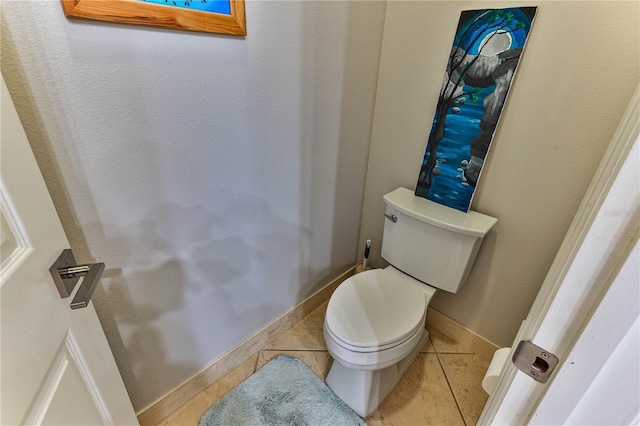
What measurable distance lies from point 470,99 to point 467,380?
4.18ft

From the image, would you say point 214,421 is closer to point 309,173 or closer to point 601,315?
point 309,173

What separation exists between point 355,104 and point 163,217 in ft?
3.14

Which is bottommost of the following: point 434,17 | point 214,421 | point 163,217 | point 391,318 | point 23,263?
point 214,421

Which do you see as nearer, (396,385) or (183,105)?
(183,105)

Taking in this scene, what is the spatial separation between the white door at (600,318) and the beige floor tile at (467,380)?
1.07 m

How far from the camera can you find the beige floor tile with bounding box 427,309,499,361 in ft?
5.02

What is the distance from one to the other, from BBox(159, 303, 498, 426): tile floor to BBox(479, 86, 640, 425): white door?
1.02 metres

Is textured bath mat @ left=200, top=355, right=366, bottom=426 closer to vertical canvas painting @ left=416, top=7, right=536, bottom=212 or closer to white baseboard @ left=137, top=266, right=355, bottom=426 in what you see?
white baseboard @ left=137, top=266, right=355, bottom=426

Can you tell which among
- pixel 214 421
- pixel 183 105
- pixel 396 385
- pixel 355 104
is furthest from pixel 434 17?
pixel 214 421

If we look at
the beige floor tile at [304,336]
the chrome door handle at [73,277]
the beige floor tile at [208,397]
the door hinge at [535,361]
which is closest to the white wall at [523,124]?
the beige floor tile at [304,336]

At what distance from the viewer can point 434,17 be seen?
1.24 meters

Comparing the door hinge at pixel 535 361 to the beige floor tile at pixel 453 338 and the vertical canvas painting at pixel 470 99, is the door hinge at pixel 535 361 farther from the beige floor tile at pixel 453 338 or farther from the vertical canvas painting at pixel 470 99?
the beige floor tile at pixel 453 338

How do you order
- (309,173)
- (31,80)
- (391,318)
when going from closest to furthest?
(31,80), (391,318), (309,173)

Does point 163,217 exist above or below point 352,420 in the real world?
above
